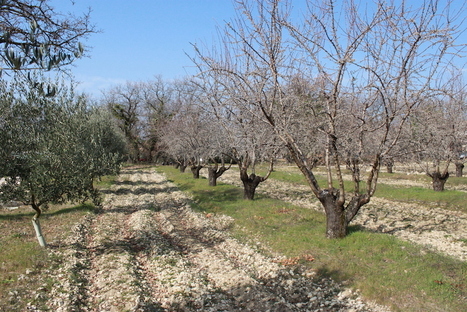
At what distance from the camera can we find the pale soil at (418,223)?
1159cm

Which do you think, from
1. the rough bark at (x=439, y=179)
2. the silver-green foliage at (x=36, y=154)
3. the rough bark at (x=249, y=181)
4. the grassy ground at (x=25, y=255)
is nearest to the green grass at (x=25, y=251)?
the grassy ground at (x=25, y=255)

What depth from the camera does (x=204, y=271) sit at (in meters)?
9.93

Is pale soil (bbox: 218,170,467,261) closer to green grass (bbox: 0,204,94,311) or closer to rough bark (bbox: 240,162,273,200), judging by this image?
rough bark (bbox: 240,162,273,200)

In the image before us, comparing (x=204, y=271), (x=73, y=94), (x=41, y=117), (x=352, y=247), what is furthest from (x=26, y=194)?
(x=352, y=247)

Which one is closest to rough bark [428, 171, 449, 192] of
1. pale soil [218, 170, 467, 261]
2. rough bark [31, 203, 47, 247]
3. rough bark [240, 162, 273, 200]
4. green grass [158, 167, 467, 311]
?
pale soil [218, 170, 467, 261]

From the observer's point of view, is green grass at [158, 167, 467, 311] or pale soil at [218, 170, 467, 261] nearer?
green grass at [158, 167, 467, 311]

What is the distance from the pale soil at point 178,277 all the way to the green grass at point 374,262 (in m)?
0.61

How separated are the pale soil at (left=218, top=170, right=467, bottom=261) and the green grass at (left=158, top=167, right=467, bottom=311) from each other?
1.36 m

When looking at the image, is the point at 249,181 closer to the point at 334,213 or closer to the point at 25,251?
the point at 334,213

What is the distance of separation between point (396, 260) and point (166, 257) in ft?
21.8

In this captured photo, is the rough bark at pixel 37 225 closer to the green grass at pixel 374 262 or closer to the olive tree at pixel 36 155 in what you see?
the olive tree at pixel 36 155

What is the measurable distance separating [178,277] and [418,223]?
10.9 meters

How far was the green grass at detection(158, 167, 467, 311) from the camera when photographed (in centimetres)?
751

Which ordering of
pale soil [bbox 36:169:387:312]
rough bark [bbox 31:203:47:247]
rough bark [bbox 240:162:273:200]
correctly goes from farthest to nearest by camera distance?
rough bark [bbox 240:162:273:200] < rough bark [bbox 31:203:47:247] < pale soil [bbox 36:169:387:312]
